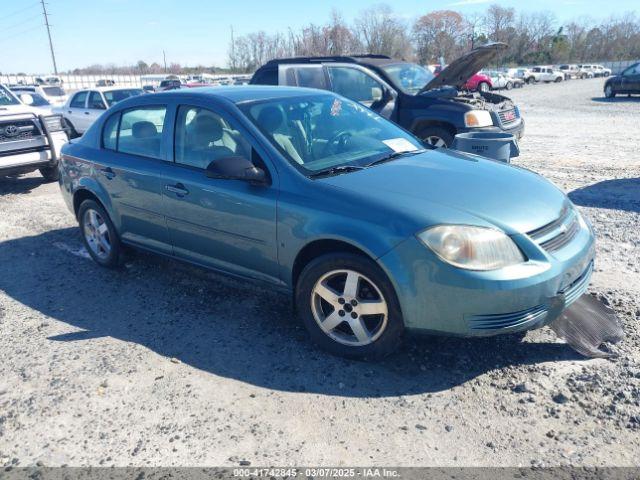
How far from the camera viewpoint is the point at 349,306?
130 inches

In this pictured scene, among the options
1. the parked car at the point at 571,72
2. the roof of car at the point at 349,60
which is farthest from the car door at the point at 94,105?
the parked car at the point at 571,72

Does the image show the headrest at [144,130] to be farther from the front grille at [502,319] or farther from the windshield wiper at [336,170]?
the front grille at [502,319]

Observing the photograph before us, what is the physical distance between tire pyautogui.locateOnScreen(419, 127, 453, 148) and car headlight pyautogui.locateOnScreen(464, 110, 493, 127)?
0.40 meters

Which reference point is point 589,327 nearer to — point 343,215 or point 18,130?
point 343,215

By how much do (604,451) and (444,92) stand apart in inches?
278

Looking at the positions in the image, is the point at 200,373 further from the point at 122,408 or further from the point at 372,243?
the point at 372,243

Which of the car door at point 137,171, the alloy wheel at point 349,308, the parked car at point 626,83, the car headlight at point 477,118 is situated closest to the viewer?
the alloy wheel at point 349,308

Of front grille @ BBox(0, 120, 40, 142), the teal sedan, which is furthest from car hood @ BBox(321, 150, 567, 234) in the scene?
front grille @ BBox(0, 120, 40, 142)

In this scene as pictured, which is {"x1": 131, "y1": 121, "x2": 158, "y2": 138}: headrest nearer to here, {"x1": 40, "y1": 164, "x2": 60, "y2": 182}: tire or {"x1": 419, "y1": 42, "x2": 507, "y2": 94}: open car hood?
{"x1": 419, "y1": 42, "x2": 507, "y2": 94}: open car hood

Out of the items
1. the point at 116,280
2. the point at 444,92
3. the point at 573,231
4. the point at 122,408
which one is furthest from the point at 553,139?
the point at 122,408

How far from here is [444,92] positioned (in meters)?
8.68

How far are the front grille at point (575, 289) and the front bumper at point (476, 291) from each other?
0.05 ft

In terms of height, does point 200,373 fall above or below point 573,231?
below

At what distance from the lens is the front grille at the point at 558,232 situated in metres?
3.06
